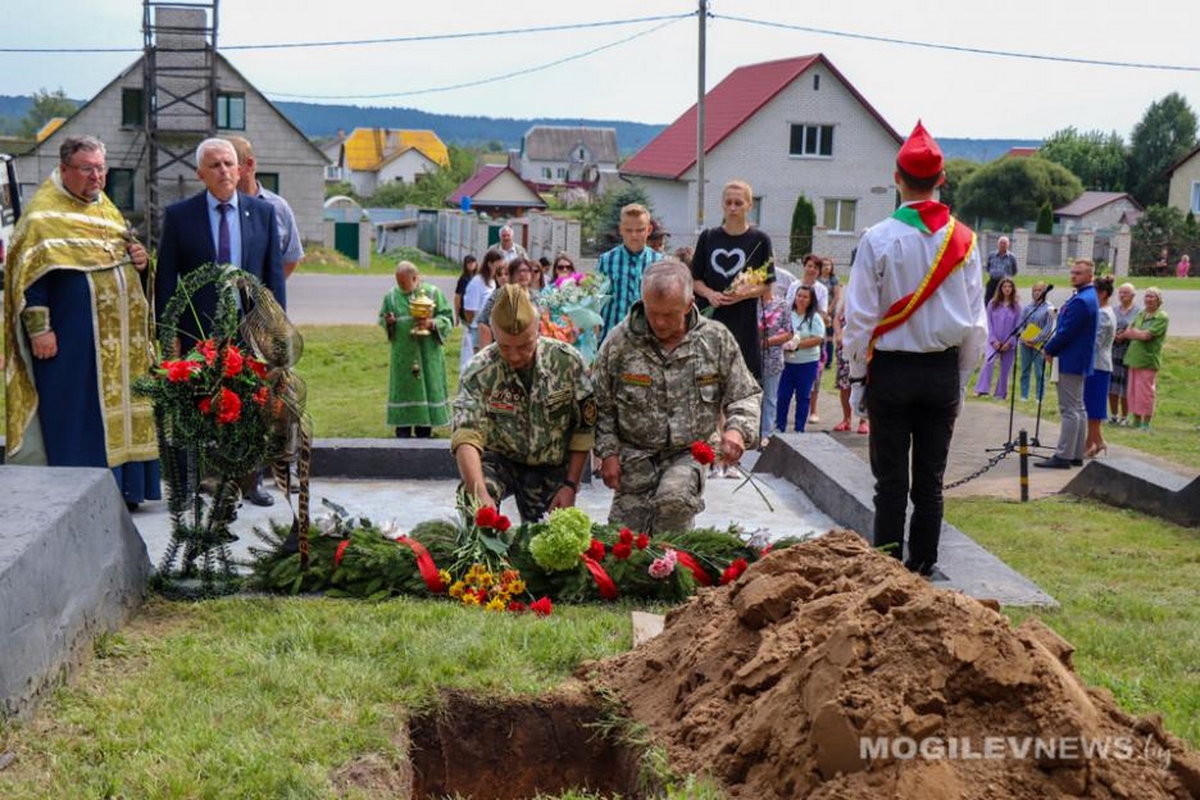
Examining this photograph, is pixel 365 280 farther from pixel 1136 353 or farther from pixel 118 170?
pixel 1136 353

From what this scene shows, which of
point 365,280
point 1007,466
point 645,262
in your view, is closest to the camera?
point 645,262

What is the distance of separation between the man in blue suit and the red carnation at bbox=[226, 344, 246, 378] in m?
1.99

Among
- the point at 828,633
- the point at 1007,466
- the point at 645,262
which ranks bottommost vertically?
the point at 1007,466

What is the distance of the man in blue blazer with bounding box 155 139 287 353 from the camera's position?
8070mm

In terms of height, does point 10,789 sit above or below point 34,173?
below

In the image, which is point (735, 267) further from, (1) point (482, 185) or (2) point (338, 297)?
(1) point (482, 185)

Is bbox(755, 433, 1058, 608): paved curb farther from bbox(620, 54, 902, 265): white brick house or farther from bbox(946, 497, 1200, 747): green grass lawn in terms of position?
bbox(620, 54, 902, 265): white brick house

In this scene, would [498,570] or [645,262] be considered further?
[645,262]

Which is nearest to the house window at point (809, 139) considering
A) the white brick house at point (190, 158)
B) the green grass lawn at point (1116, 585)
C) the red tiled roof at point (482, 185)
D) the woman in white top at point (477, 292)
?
the white brick house at point (190, 158)

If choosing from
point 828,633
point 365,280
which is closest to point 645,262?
point 828,633

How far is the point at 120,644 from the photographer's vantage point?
18.0 feet

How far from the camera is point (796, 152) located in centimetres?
5241

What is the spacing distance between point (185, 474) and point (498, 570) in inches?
60.0

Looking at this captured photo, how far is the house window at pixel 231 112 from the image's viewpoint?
47.5 meters
